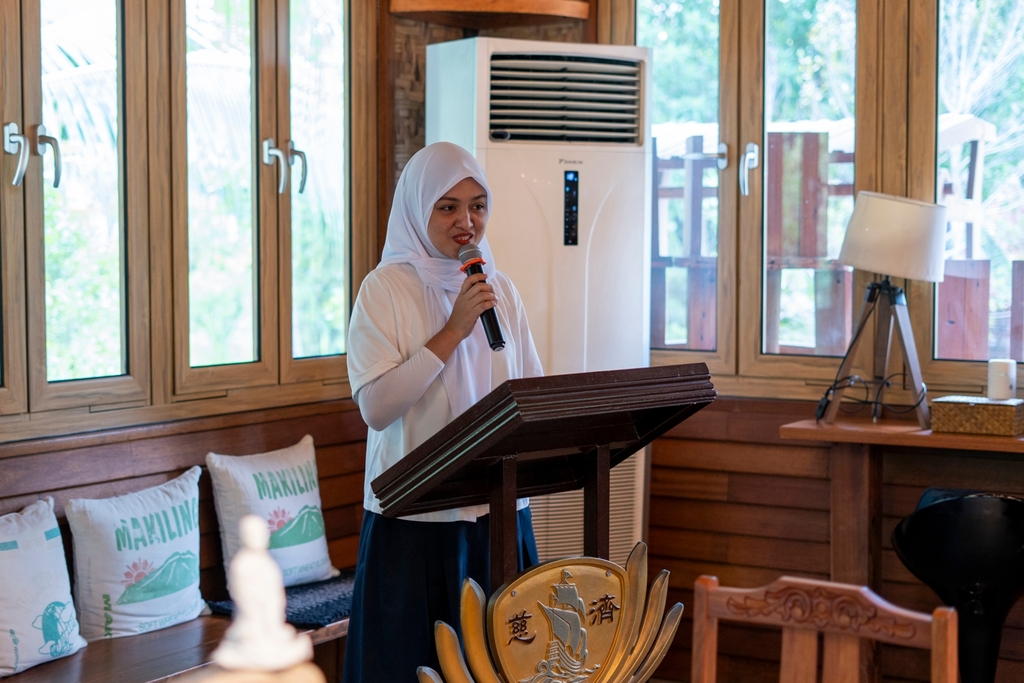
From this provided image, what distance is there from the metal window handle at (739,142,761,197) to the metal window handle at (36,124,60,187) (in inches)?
80.8

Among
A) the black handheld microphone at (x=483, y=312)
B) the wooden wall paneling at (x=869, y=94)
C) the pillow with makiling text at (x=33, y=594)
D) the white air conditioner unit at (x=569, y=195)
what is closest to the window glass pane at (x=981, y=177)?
the wooden wall paneling at (x=869, y=94)

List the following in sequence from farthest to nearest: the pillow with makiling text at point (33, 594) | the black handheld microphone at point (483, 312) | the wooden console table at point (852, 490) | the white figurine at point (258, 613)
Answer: the wooden console table at point (852, 490) → the white figurine at point (258, 613) → the pillow with makiling text at point (33, 594) → the black handheld microphone at point (483, 312)

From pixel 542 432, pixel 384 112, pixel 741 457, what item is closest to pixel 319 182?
pixel 384 112

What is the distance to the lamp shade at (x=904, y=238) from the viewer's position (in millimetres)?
3088

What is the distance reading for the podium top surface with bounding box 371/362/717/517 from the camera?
150 centimetres

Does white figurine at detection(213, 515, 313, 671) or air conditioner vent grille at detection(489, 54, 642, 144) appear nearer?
white figurine at detection(213, 515, 313, 671)

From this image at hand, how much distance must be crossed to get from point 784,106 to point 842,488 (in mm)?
1234

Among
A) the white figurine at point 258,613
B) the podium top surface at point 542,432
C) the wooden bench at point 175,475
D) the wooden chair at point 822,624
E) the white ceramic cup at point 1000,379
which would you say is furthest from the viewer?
the white ceramic cup at point 1000,379

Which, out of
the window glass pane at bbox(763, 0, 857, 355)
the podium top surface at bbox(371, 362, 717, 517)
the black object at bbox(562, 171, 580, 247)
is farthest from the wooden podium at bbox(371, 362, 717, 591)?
the window glass pane at bbox(763, 0, 857, 355)

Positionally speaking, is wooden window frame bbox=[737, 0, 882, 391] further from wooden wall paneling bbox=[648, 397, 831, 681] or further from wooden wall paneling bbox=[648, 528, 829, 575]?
wooden wall paneling bbox=[648, 528, 829, 575]

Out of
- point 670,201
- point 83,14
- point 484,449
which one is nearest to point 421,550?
point 484,449

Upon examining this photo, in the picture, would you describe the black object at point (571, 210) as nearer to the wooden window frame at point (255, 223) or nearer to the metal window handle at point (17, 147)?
the wooden window frame at point (255, 223)

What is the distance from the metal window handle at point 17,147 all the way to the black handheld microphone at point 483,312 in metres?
1.26

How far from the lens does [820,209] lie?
3.51 meters
